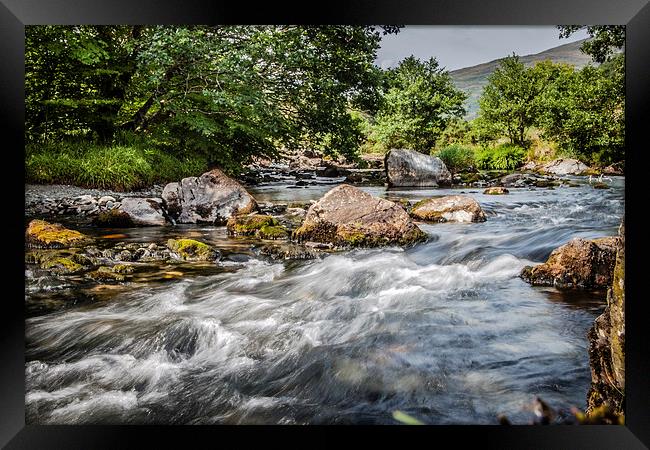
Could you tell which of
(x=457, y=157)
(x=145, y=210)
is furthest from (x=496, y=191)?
(x=145, y=210)

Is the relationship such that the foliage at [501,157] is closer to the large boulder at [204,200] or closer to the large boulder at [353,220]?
the large boulder at [353,220]

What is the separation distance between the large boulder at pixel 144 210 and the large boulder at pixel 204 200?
0.06m

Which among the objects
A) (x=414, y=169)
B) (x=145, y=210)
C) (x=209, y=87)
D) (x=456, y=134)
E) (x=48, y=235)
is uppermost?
(x=209, y=87)

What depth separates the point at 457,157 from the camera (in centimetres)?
260

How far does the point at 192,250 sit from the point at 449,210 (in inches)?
61.2

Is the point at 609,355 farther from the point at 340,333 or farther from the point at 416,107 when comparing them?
the point at 416,107

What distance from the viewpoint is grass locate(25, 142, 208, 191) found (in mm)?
2607

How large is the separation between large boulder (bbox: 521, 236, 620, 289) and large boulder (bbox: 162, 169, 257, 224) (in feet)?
6.01

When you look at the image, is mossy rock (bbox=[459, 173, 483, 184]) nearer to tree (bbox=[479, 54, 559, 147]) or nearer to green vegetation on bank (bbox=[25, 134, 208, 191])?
tree (bbox=[479, 54, 559, 147])

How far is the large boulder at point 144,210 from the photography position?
2639 millimetres
